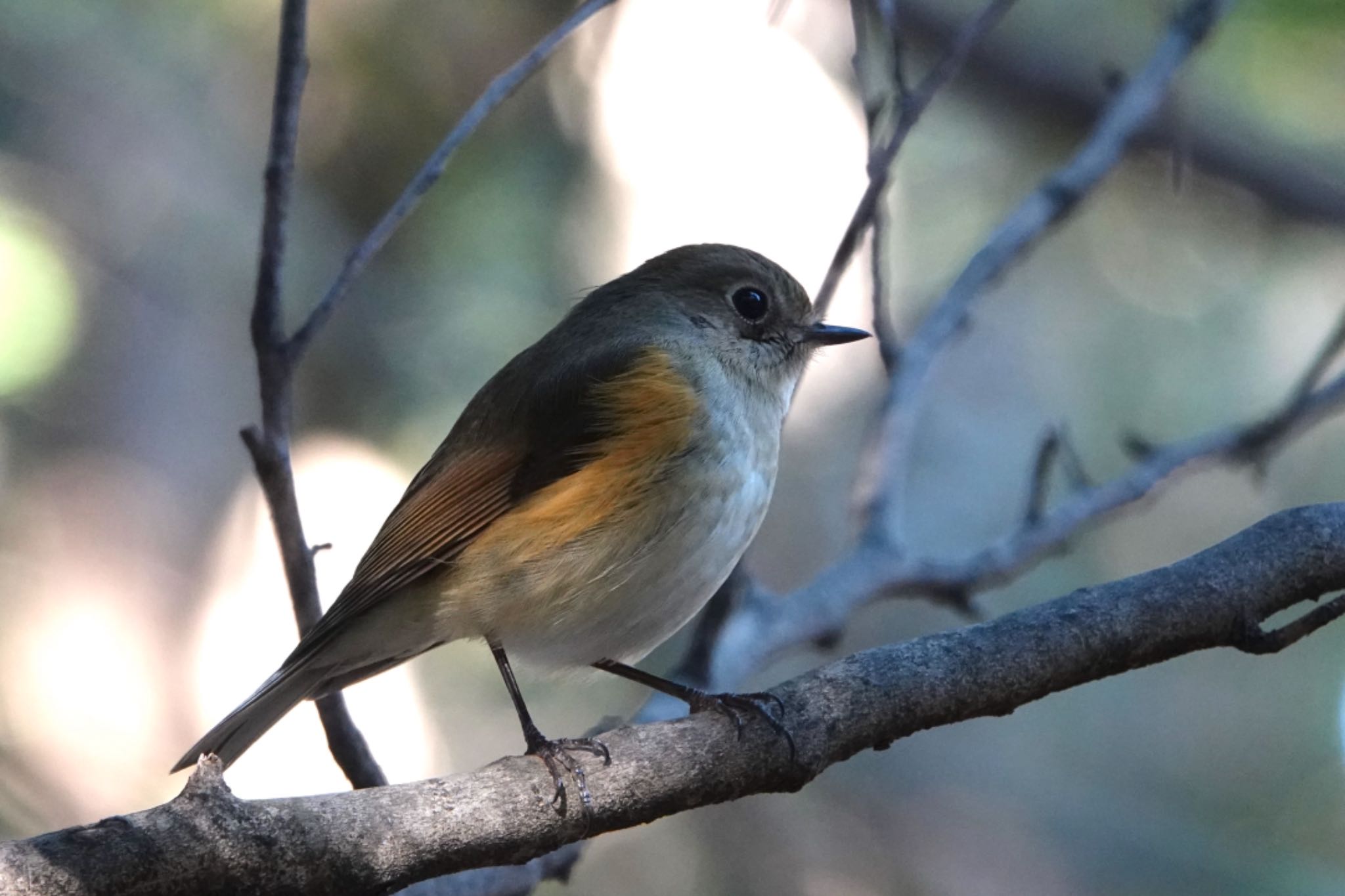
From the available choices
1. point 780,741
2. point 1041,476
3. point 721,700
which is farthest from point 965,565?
point 780,741

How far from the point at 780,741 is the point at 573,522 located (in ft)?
2.50

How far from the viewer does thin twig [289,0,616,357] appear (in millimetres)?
2592

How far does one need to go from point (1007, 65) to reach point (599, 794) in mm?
5137

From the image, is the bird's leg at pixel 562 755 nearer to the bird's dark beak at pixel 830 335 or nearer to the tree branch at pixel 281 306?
the tree branch at pixel 281 306

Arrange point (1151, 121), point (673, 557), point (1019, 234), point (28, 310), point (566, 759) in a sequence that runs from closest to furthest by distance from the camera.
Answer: point (566, 759)
point (673, 557)
point (1019, 234)
point (28, 310)
point (1151, 121)

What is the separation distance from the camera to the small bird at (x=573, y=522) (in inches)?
116

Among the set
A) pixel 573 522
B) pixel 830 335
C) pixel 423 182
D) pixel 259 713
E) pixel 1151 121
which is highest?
pixel 1151 121

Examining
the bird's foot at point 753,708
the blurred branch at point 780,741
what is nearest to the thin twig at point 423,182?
the blurred branch at point 780,741

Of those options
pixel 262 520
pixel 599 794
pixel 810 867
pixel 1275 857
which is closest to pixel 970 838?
pixel 810 867

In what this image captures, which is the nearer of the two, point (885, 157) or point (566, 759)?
point (566, 759)

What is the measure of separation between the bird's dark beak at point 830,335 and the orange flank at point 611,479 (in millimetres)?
571

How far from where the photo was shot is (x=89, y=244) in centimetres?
553

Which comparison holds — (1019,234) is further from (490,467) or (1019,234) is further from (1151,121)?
(1151,121)

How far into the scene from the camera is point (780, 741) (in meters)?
2.44
